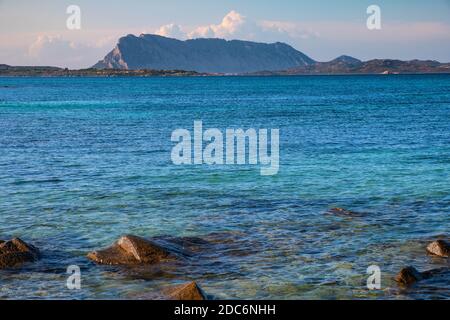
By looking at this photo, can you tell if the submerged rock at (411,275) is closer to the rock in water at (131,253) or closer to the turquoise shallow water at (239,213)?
the turquoise shallow water at (239,213)

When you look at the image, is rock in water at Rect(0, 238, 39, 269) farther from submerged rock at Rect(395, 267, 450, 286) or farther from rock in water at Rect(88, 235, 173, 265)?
submerged rock at Rect(395, 267, 450, 286)

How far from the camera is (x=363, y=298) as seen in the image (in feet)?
53.2

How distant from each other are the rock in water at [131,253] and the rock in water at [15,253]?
1.92 metres

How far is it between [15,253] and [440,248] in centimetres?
1423

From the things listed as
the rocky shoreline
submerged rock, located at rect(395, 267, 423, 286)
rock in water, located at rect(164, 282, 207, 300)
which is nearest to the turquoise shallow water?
submerged rock, located at rect(395, 267, 423, 286)

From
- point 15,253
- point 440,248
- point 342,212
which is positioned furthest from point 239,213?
point 15,253

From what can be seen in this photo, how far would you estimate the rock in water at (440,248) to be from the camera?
19531 millimetres

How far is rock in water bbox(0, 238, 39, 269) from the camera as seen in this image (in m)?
19.0

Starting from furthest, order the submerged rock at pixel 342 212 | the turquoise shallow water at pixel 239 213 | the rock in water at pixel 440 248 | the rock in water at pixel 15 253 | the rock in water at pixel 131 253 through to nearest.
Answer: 1. the submerged rock at pixel 342 212
2. the rock in water at pixel 440 248
3. the rock in water at pixel 131 253
4. the rock in water at pixel 15 253
5. the turquoise shallow water at pixel 239 213

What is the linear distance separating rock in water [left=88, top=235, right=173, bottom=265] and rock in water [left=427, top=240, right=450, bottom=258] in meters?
8.91

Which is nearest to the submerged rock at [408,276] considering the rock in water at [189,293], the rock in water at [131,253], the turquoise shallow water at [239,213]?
the turquoise shallow water at [239,213]

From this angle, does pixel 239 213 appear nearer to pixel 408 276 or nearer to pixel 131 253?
pixel 131 253

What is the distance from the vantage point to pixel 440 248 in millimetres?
19672
